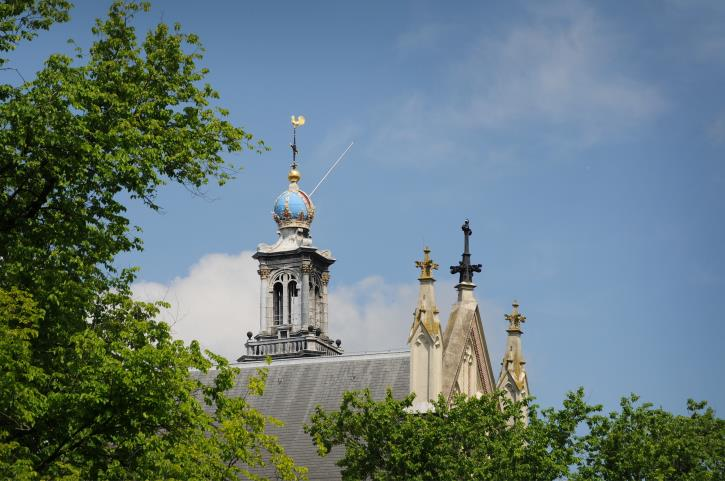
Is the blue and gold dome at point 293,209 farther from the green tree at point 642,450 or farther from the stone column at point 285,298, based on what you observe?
the green tree at point 642,450

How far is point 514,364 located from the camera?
76875mm

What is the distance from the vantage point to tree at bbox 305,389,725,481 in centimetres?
5281

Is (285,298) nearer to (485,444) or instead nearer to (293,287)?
(293,287)

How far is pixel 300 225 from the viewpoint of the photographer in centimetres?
11544

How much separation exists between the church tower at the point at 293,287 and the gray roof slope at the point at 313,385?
3131cm

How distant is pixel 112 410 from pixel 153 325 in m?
4.07

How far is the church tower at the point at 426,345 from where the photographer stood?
6762 cm

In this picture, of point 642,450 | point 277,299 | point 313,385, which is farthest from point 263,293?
point 642,450

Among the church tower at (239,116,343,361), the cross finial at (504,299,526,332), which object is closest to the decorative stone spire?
the cross finial at (504,299,526,332)

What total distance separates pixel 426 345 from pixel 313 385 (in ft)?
30.3

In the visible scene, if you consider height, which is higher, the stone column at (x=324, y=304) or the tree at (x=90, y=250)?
the stone column at (x=324, y=304)

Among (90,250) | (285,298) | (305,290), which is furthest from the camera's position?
(285,298)

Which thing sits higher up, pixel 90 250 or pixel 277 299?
pixel 277 299

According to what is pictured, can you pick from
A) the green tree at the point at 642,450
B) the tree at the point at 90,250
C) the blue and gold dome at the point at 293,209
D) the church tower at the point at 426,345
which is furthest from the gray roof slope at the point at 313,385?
the blue and gold dome at the point at 293,209
